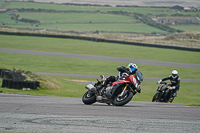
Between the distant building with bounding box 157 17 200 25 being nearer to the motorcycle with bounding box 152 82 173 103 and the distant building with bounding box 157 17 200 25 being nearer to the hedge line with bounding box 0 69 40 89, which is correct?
the motorcycle with bounding box 152 82 173 103

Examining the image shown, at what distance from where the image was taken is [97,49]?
48.7 m

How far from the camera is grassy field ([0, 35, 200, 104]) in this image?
860 inches

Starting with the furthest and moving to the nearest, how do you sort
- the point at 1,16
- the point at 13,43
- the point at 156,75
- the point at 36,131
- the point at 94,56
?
the point at 1,16
the point at 13,43
the point at 94,56
the point at 156,75
the point at 36,131

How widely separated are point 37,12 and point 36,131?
94150 millimetres

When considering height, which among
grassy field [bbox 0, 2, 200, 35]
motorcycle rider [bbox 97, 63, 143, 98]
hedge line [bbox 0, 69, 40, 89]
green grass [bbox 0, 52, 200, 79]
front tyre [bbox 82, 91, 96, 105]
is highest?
grassy field [bbox 0, 2, 200, 35]

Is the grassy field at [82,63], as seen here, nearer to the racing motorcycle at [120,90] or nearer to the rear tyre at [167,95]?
the rear tyre at [167,95]

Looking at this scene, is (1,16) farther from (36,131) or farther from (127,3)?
(36,131)

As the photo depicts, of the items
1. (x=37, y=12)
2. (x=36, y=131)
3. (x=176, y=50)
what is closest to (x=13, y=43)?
(x=176, y=50)

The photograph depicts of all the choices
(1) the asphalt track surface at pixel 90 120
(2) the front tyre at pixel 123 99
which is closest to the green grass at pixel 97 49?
(2) the front tyre at pixel 123 99

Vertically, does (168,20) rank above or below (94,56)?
above

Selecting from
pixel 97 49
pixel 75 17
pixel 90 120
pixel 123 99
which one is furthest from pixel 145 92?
pixel 75 17

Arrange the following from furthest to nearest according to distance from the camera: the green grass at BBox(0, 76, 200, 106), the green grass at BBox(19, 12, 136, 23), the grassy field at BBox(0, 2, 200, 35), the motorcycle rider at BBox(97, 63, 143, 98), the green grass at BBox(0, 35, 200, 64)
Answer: the green grass at BBox(19, 12, 136, 23)
the grassy field at BBox(0, 2, 200, 35)
the green grass at BBox(0, 35, 200, 64)
the green grass at BBox(0, 76, 200, 106)
the motorcycle rider at BBox(97, 63, 143, 98)

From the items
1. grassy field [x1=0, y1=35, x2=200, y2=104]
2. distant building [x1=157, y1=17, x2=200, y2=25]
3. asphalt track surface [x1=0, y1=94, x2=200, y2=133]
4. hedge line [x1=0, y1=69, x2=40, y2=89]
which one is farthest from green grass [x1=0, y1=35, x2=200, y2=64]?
distant building [x1=157, y1=17, x2=200, y2=25]

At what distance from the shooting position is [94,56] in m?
41.6
